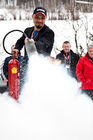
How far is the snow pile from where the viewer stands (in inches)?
120

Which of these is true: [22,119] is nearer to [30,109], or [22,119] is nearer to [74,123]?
[30,109]

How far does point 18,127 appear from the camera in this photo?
3.09 meters

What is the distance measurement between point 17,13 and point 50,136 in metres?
12.3

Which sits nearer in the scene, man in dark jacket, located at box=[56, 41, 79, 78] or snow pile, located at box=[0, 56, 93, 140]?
snow pile, located at box=[0, 56, 93, 140]

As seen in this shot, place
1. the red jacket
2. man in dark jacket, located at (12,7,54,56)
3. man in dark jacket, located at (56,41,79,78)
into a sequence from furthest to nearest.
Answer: man in dark jacket, located at (56,41,79,78), the red jacket, man in dark jacket, located at (12,7,54,56)

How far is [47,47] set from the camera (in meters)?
3.08

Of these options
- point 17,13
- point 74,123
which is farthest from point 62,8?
point 74,123

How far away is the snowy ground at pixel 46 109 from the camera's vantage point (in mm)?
3039

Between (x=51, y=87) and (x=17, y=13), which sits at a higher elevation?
(x=17, y=13)

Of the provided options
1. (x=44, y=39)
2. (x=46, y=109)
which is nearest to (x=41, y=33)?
(x=44, y=39)

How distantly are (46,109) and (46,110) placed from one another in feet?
0.06

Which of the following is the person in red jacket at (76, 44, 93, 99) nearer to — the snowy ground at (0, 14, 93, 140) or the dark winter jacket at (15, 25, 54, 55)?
the snowy ground at (0, 14, 93, 140)

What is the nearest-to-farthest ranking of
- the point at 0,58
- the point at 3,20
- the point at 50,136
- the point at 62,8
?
1. the point at 50,136
2. the point at 0,58
3. the point at 62,8
4. the point at 3,20

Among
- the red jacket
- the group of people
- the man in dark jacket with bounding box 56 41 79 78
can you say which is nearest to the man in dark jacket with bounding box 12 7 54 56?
the group of people
